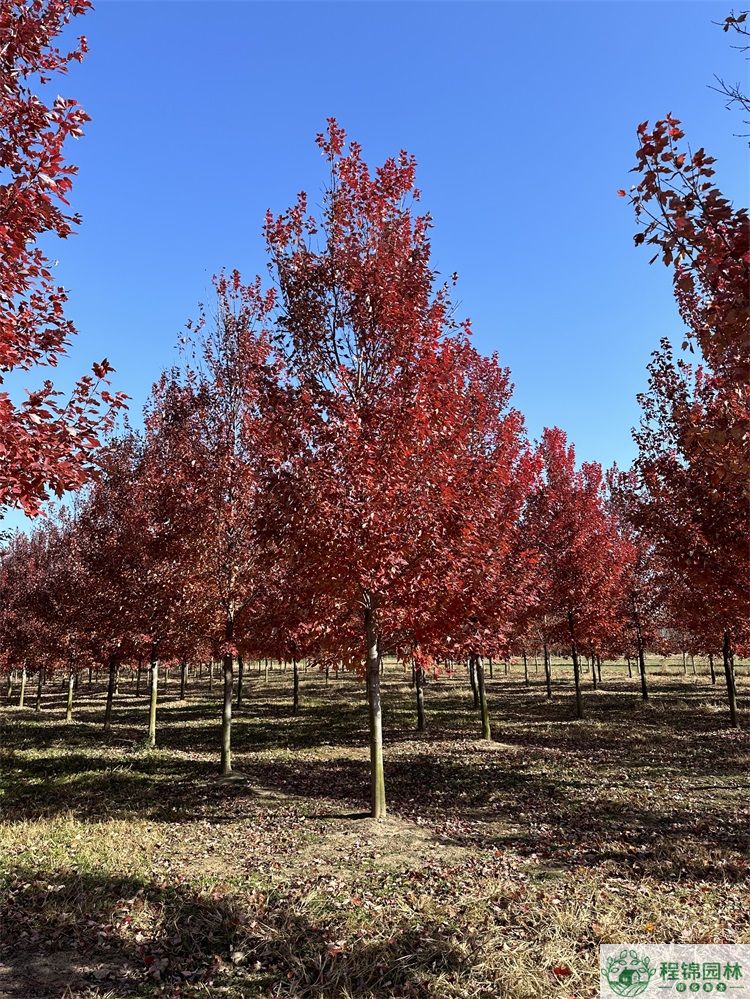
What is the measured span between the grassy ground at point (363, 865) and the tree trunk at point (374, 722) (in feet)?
1.47

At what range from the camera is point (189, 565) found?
1407 centimetres

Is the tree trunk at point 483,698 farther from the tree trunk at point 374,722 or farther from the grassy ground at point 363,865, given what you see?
the tree trunk at point 374,722

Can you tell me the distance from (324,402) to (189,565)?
6.52 meters

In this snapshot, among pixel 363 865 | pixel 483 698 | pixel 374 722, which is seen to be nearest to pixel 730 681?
pixel 483 698

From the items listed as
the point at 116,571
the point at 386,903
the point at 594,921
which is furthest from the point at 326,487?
the point at 116,571

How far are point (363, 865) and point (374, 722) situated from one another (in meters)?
2.54

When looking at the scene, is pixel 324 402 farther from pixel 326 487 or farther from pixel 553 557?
pixel 553 557

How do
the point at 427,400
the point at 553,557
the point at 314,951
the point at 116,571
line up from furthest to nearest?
the point at 553,557, the point at 116,571, the point at 427,400, the point at 314,951

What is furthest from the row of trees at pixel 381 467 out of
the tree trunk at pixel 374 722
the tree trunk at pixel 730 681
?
the tree trunk at pixel 730 681

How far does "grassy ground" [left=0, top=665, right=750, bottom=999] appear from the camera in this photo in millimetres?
5020

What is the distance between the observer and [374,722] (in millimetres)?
9852

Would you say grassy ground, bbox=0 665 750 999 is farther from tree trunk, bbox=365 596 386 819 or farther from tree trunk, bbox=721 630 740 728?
tree trunk, bbox=721 630 740 728

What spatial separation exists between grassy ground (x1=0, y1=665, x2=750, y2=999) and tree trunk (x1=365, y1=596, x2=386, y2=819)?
1.47ft

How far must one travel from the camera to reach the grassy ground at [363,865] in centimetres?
502
